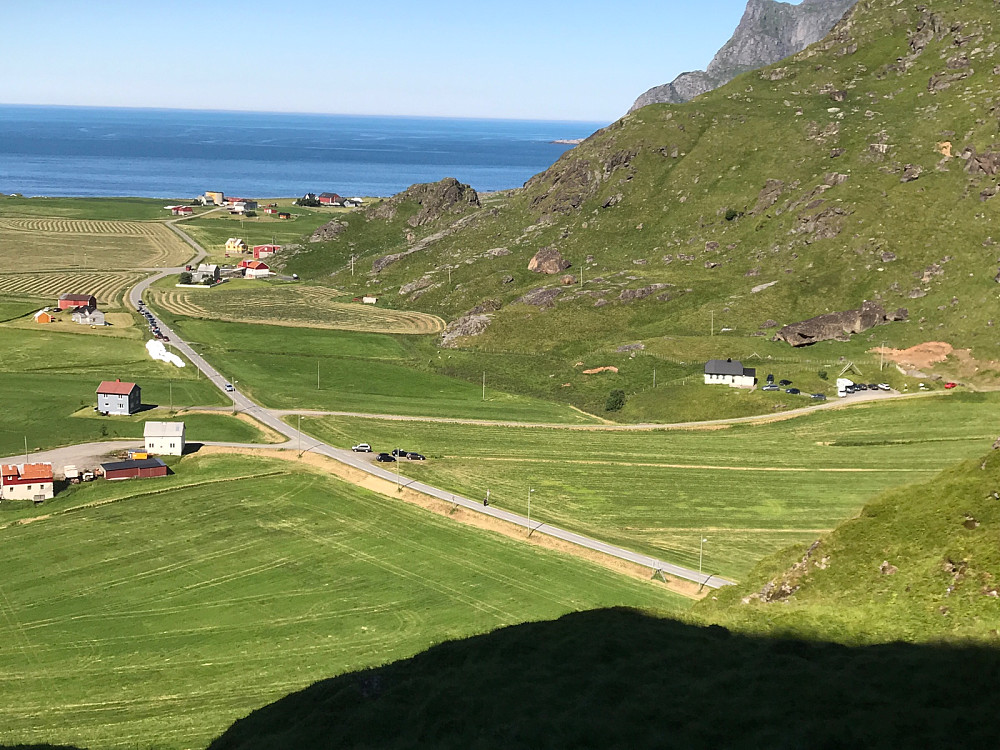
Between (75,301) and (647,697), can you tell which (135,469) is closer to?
(647,697)

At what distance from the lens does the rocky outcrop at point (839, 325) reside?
139 m

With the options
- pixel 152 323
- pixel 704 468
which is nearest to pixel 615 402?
pixel 704 468

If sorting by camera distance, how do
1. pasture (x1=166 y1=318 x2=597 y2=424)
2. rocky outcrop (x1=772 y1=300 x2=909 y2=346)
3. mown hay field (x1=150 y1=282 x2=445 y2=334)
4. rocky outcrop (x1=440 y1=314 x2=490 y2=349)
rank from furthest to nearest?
mown hay field (x1=150 y1=282 x2=445 y2=334) < rocky outcrop (x1=440 y1=314 x2=490 y2=349) < rocky outcrop (x1=772 y1=300 x2=909 y2=346) < pasture (x1=166 y1=318 x2=597 y2=424)

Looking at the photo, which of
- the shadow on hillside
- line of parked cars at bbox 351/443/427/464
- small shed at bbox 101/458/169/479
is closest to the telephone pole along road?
line of parked cars at bbox 351/443/427/464

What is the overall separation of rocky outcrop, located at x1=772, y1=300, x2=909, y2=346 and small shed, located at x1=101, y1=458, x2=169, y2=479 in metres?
92.0

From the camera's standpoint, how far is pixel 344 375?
5463 inches

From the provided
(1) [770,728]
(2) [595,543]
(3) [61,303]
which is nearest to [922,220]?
(2) [595,543]

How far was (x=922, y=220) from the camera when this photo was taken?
15225 cm

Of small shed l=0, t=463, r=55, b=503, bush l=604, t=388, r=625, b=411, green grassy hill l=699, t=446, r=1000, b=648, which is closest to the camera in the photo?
green grassy hill l=699, t=446, r=1000, b=648

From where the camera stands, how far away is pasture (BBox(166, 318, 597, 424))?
123 m

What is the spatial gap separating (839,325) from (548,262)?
208 feet

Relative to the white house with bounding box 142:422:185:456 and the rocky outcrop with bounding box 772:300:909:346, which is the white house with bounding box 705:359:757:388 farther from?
the white house with bounding box 142:422:185:456

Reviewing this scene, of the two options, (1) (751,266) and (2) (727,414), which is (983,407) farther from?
(1) (751,266)

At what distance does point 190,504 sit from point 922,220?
406 ft
